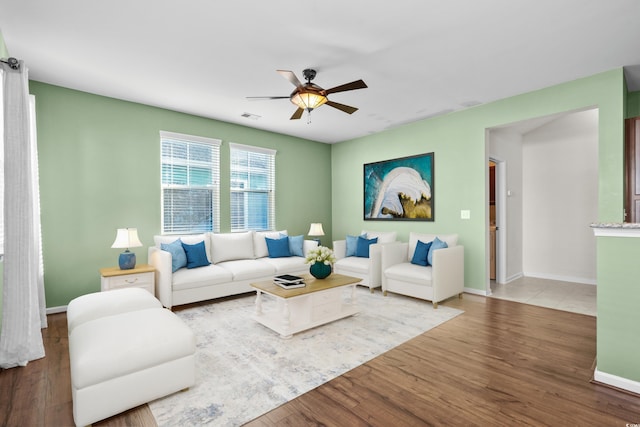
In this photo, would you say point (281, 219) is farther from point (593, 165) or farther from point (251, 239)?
point (593, 165)

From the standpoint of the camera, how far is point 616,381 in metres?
2.15

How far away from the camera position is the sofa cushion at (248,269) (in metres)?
4.42

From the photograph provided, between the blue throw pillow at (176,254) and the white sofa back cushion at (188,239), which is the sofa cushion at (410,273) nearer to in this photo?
the white sofa back cushion at (188,239)

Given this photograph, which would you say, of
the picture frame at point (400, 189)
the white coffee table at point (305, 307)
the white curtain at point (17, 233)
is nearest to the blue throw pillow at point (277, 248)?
the white coffee table at point (305, 307)

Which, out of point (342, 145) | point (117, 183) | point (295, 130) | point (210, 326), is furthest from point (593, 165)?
point (117, 183)

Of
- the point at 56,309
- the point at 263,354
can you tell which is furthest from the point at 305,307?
the point at 56,309

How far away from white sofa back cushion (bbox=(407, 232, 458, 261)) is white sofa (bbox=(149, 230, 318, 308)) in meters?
1.60

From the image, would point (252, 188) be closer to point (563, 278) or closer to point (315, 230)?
point (315, 230)

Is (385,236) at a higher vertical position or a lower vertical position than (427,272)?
higher

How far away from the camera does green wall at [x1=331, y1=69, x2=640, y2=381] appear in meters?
2.14

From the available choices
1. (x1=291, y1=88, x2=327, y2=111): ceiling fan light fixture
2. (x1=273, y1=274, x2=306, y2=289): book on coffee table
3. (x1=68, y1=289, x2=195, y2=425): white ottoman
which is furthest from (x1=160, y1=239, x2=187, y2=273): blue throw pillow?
(x1=291, y1=88, x2=327, y2=111): ceiling fan light fixture

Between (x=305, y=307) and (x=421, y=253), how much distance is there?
2.17m

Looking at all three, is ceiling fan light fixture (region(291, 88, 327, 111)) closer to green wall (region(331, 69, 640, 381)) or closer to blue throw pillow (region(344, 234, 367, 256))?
green wall (region(331, 69, 640, 381))

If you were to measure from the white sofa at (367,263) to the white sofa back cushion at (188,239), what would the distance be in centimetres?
207
